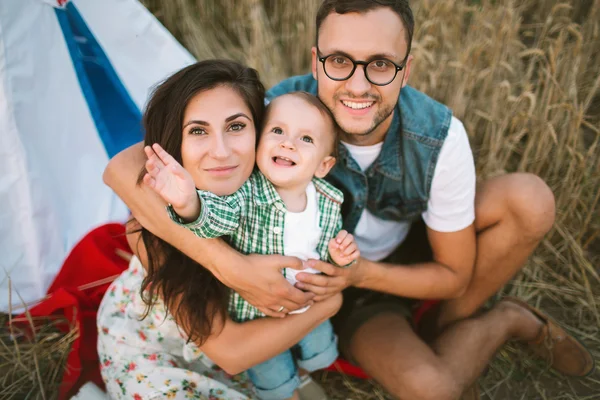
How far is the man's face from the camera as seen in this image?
1844 millimetres

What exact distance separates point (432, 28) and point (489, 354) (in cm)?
207

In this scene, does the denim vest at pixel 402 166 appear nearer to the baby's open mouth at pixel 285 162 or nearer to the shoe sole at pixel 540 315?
the baby's open mouth at pixel 285 162

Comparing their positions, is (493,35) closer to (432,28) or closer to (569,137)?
(432,28)

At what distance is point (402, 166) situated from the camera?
83.4 inches

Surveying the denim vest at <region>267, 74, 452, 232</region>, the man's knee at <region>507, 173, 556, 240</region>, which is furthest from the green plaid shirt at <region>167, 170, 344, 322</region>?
the man's knee at <region>507, 173, 556, 240</region>

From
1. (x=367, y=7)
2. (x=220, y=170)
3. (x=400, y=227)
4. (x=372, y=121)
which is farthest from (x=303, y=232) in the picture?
(x=367, y=7)

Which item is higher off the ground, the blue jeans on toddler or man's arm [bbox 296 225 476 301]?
man's arm [bbox 296 225 476 301]

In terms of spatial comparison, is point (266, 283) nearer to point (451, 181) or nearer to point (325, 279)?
point (325, 279)

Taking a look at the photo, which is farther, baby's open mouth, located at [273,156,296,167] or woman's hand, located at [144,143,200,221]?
baby's open mouth, located at [273,156,296,167]

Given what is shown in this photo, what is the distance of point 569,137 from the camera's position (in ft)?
9.37

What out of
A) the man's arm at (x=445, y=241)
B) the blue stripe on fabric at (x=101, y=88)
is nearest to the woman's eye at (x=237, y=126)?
the man's arm at (x=445, y=241)

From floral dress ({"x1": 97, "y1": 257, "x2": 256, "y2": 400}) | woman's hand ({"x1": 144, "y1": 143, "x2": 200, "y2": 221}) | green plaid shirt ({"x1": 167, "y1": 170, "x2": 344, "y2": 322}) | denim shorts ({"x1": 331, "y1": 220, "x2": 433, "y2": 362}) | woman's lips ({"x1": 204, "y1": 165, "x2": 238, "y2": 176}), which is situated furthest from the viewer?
denim shorts ({"x1": 331, "y1": 220, "x2": 433, "y2": 362})

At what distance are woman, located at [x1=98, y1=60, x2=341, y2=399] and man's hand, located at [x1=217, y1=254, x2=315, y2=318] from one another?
0.30 ft

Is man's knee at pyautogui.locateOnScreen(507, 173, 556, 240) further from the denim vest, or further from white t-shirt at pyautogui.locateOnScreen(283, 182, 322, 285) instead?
white t-shirt at pyautogui.locateOnScreen(283, 182, 322, 285)
